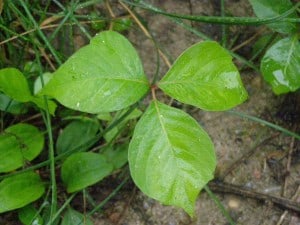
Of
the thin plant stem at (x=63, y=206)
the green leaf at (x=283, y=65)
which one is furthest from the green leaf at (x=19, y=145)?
the green leaf at (x=283, y=65)

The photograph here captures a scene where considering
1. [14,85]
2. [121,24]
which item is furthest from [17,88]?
[121,24]

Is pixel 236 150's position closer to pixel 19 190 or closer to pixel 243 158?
pixel 243 158

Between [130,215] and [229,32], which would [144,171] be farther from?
[229,32]

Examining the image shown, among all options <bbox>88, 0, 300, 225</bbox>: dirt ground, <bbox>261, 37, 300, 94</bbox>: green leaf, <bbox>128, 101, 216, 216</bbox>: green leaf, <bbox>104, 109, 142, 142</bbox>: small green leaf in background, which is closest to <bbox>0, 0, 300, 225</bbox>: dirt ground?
<bbox>88, 0, 300, 225</bbox>: dirt ground

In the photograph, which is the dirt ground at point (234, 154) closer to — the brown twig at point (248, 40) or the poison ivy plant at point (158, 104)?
the brown twig at point (248, 40)

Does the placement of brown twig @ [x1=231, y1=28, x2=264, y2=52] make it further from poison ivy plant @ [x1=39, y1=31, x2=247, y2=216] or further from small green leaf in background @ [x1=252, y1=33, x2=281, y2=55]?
poison ivy plant @ [x1=39, y1=31, x2=247, y2=216]
